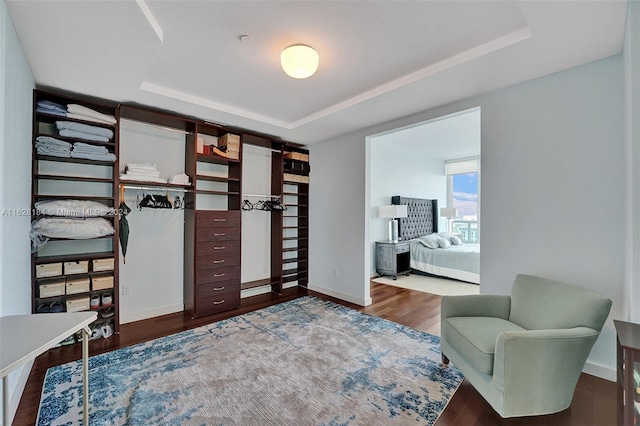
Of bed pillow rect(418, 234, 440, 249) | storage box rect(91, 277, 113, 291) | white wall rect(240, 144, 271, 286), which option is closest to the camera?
storage box rect(91, 277, 113, 291)

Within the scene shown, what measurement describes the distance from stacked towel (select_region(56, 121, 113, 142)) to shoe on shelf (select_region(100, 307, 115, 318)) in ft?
6.10

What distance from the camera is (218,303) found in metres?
3.71

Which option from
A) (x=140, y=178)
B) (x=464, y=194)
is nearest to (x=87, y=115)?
(x=140, y=178)

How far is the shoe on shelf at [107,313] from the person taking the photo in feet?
9.86

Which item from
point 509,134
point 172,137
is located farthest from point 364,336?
point 172,137

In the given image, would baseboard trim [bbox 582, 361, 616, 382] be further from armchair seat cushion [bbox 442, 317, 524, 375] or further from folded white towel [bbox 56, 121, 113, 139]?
folded white towel [bbox 56, 121, 113, 139]

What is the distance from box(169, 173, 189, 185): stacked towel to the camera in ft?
11.5

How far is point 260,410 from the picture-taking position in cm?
187

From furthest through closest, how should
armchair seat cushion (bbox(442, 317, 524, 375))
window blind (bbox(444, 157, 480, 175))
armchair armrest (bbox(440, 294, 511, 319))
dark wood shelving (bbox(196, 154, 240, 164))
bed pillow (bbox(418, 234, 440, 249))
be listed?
window blind (bbox(444, 157, 480, 175)) < bed pillow (bbox(418, 234, 440, 249)) < dark wood shelving (bbox(196, 154, 240, 164)) < armchair armrest (bbox(440, 294, 511, 319)) < armchair seat cushion (bbox(442, 317, 524, 375))

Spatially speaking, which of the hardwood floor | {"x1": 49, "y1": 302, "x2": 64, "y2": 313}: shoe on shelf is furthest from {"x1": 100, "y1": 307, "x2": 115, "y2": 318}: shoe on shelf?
{"x1": 49, "y1": 302, "x2": 64, "y2": 313}: shoe on shelf

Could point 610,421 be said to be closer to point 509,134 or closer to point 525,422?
point 525,422

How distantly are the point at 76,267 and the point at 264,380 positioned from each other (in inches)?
89.0

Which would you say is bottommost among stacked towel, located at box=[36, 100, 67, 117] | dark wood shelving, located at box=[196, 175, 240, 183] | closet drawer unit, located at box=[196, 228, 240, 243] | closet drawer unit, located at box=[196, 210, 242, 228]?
closet drawer unit, located at box=[196, 228, 240, 243]

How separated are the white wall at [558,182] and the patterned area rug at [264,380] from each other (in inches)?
50.3
